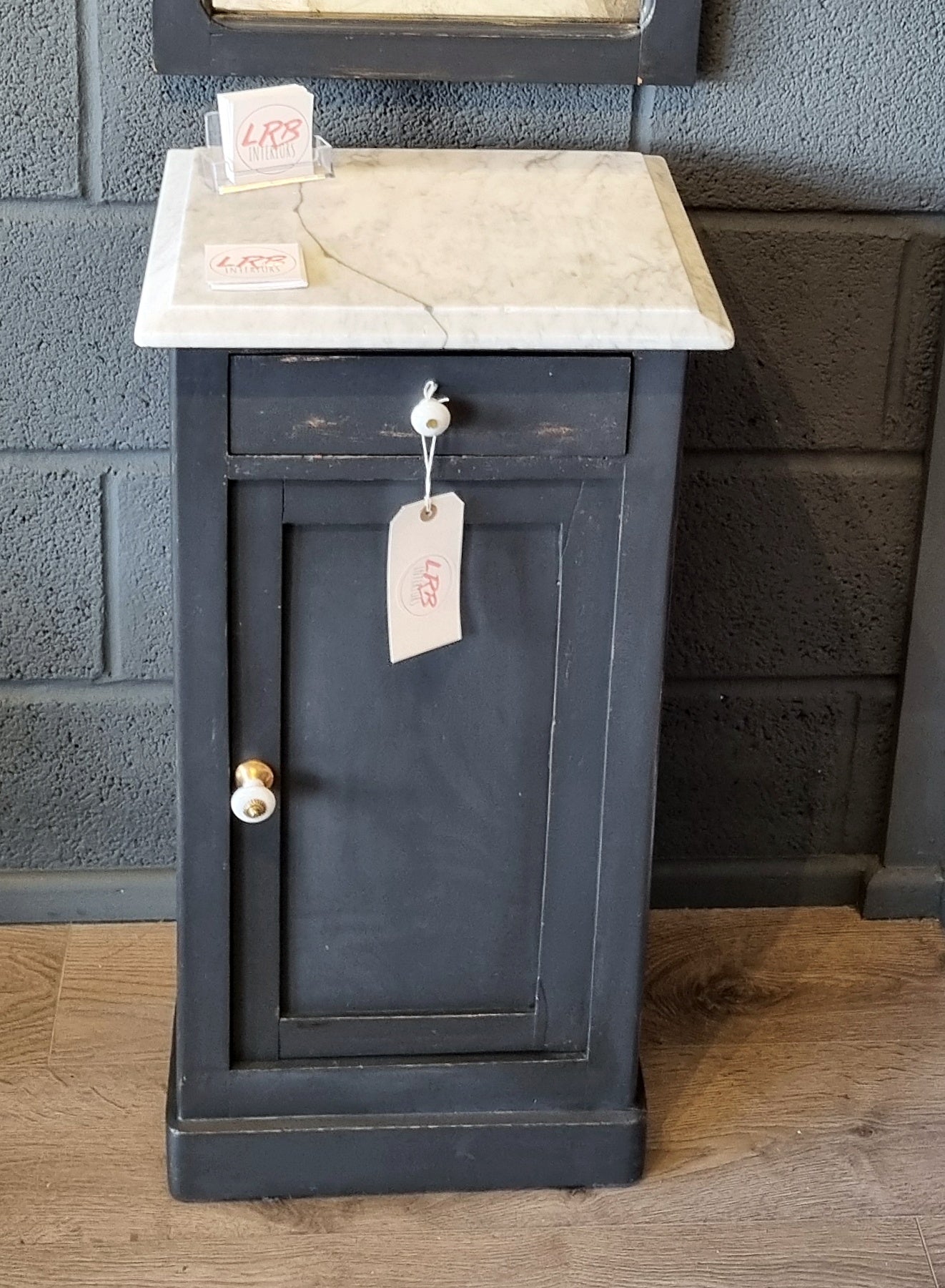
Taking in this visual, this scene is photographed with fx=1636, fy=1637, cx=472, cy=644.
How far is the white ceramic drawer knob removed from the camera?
3.94 feet

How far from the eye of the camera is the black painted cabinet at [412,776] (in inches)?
48.5

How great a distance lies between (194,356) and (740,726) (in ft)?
2.75

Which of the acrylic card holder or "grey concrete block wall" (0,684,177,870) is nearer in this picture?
the acrylic card holder

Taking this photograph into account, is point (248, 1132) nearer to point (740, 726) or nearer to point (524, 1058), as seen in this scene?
point (524, 1058)

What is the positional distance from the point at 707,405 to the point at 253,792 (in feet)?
2.08

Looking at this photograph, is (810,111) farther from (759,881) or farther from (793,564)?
→ (759,881)

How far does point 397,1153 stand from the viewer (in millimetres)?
1468

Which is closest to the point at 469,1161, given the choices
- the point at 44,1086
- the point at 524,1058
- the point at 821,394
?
the point at 524,1058

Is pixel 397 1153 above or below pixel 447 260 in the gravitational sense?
below

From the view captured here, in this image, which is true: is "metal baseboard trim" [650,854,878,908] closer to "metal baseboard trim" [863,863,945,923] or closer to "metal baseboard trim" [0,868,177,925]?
"metal baseboard trim" [863,863,945,923]

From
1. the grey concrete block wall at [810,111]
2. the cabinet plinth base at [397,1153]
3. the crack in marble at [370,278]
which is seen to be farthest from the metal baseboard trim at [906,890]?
the crack in marble at [370,278]

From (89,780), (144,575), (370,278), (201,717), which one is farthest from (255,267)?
(89,780)

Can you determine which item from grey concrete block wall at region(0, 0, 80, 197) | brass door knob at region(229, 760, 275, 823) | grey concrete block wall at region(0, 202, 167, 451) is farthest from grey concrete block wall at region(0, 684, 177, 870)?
grey concrete block wall at region(0, 0, 80, 197)

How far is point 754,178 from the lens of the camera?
1.56 m
